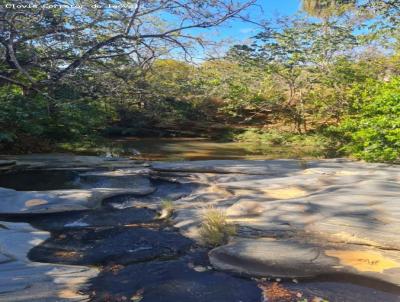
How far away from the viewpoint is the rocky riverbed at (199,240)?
11.3 feet

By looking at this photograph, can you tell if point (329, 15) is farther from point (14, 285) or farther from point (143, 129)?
point (14, 285)

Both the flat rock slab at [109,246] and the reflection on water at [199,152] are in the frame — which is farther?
the reflection on water at [199,152]

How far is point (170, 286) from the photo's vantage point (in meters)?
3.55

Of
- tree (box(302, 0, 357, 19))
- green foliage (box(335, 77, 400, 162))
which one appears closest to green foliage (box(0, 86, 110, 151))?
green foliage (box(335, 77, 400, 162))

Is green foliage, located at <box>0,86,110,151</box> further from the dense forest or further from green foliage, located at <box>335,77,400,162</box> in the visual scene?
green foliage, located at <box>335,77,400,162</box>

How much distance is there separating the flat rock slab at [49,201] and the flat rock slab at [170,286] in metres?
2.22

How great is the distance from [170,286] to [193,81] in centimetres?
1287

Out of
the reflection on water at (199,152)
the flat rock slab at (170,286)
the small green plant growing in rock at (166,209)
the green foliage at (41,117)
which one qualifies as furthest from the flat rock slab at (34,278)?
the reflection on water at (199,152)

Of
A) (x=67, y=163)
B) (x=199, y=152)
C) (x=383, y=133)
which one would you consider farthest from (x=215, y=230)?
(x=199, y=152)

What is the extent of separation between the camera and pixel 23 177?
26.0 feet

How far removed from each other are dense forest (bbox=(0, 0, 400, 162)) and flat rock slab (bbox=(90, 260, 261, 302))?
526 cm

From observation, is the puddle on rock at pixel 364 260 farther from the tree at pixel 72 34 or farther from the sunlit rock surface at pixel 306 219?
the tree at pixel 72 34

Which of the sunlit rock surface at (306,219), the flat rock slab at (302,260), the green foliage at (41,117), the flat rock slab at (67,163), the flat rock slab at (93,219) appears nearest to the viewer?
the flat rock slab at (302,260)

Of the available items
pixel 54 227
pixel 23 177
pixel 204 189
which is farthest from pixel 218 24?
pixel 54 227
